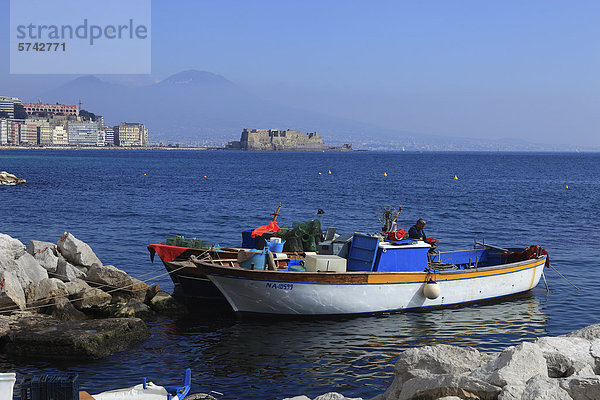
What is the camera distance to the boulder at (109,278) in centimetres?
2073

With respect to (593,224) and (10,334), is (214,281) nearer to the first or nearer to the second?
(10,334)

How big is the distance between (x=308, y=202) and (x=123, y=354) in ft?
144

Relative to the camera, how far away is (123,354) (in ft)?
53.5

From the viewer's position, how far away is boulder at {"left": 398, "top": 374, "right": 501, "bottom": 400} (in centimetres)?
921

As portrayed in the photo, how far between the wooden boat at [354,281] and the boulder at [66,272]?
3030 mm

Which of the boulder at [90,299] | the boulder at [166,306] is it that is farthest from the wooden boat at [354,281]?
the boulder at [90,299]

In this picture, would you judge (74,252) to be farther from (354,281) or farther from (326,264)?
(354,281)

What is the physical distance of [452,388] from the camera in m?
9.29

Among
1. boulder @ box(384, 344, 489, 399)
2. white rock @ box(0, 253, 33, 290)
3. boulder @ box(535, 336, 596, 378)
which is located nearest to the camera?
boulder @ box(535, 336, 596, 378)

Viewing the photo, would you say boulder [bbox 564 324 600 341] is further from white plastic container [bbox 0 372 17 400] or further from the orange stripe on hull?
white plastic container [bbox 0 372 17 400]

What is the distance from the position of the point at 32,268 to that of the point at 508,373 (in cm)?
1589

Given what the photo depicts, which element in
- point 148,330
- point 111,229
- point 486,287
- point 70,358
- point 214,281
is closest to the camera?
point 70,358

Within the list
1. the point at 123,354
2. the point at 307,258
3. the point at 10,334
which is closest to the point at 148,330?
the point at 123,354

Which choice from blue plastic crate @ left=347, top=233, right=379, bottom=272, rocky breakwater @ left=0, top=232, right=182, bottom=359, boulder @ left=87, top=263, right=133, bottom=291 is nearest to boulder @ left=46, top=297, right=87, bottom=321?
rocky breakwater @ left=0, top=232, right=182, bottom=359
